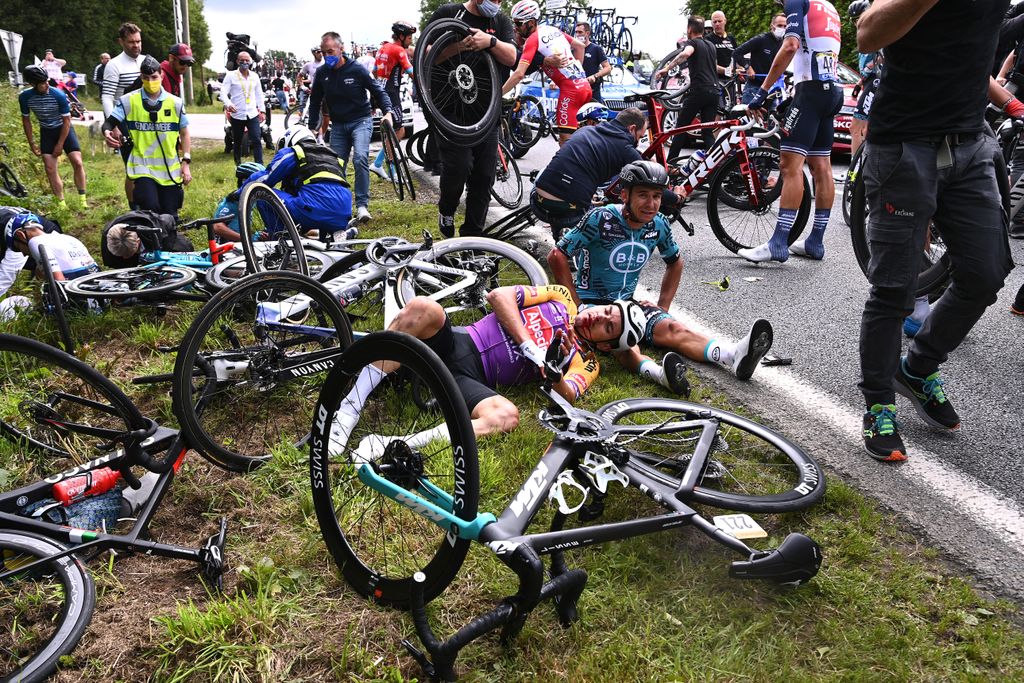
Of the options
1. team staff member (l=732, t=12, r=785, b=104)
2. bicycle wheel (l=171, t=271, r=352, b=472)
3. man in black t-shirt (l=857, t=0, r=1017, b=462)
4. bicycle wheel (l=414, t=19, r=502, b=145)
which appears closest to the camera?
man in black t-shirt (l=857, t=0, r=1017, b=462)

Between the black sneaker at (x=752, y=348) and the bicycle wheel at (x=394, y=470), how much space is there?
2.01 m

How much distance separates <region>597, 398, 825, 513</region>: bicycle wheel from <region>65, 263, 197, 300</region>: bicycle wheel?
3.27m

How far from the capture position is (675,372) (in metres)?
4.01

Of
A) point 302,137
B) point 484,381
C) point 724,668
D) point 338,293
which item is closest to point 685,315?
point 484,381

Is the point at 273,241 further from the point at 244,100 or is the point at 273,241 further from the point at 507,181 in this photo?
the point at 244,100

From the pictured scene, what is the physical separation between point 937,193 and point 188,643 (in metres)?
3.42

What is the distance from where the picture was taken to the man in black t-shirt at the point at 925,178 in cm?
302

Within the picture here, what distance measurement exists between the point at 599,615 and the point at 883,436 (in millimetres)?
1712

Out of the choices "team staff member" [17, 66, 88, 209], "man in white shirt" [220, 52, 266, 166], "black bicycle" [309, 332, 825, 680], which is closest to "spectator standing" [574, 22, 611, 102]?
"man in white shirt" [220, 52, 266, 166]

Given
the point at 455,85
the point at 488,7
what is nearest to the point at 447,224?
the point at 455,85

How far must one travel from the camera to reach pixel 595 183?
235 inches

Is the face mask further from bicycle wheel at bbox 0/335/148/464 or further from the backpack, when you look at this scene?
bicycle wheel at bbox 0/335/148/464

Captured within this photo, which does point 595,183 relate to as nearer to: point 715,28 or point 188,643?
point 188,643

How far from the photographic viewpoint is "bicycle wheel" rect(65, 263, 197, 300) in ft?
16.1
